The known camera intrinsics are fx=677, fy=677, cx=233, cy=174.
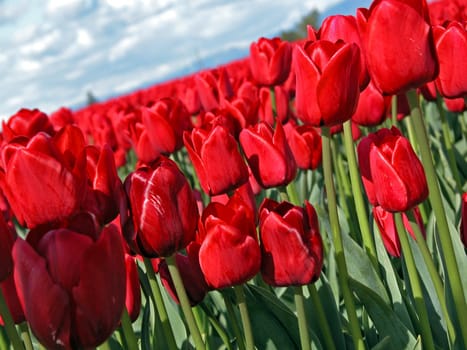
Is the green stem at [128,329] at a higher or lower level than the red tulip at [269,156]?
lower

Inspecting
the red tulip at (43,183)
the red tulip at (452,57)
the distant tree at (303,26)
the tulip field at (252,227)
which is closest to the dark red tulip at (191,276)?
the tulip field at (252,227)

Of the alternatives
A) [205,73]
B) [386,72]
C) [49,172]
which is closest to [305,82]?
[386,72]

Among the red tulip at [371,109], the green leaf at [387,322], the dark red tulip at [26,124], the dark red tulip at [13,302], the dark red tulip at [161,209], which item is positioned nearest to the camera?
the dark red tulip at [161,209]

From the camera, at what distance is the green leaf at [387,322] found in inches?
62.2

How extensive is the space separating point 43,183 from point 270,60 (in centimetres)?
195

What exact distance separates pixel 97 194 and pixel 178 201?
23 centimetres

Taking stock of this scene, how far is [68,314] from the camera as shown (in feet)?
3.17

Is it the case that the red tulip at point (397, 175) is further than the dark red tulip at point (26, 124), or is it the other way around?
the dark red tulip at point (26, 124)

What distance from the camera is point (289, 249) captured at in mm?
1245

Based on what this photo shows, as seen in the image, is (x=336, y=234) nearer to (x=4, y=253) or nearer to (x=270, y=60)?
(x=4, y=253)

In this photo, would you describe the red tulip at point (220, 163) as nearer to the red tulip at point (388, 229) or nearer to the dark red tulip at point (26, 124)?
the red tulip at point (388, 229)

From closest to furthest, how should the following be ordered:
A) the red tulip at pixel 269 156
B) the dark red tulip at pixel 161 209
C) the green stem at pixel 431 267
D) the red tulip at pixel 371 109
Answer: the dark red tulip at pixel 161 209 < the green stem at pixel 431 267 < the red tulip at pixel 269 156 < the red tulip at pixel 371 109

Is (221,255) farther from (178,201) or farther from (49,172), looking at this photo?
(49,172)

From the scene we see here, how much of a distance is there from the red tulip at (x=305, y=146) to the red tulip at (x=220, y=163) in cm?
91
